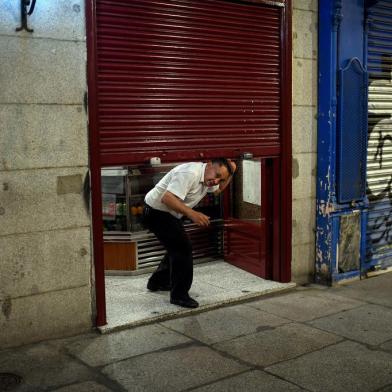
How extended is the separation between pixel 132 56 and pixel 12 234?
1.86 metres

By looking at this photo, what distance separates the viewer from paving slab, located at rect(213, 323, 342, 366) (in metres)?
4.29

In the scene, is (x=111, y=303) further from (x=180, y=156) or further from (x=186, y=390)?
(x=186, y=390)

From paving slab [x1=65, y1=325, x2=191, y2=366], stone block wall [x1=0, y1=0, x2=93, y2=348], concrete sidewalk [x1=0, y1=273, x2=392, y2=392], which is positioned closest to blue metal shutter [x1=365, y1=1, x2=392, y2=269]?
concrete sidewalk [x1=0, y1=273, x2=392, y2=392]

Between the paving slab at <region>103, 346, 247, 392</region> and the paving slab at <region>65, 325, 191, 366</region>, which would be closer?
the paving slab at <region>103, 346, 247, 392</region>

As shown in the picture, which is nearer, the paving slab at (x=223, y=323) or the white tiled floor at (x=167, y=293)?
the paving slab at (x=223, y=323)

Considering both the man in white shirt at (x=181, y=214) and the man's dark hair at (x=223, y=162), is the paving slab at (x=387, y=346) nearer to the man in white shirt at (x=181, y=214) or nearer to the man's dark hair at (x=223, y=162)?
the man in white shirt at (x=181, y=214)

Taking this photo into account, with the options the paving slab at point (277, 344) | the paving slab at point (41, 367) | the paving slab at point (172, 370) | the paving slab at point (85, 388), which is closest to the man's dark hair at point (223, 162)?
the paving slab at point (277, 344)

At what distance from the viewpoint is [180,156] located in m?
5.26

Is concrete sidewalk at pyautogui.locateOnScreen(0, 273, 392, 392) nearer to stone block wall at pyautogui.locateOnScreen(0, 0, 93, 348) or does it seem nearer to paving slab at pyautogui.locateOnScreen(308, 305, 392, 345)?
paving slab at pyautogui.locateOnScreen(308, 305, 392, 345)

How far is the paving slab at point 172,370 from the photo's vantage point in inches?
151

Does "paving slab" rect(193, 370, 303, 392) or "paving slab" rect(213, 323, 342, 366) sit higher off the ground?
"paving slab" rect(213, 323, 342, 366)

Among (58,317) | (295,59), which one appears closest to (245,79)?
(295,59)

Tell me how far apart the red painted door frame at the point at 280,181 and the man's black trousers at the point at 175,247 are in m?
0.67

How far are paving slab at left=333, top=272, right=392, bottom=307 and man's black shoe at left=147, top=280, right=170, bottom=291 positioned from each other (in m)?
1.87
